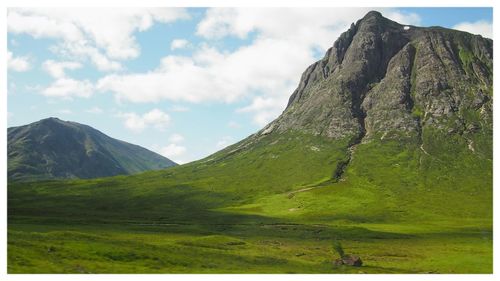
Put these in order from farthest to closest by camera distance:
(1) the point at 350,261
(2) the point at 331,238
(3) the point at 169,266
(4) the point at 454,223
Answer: (4) the point at 454,223 → (2) the point at 331,238 → (1) the point at 350,261 → (3) the point at 169,266

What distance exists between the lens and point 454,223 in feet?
603

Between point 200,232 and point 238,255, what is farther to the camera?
point 200,232

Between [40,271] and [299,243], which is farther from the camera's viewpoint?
[299,243]

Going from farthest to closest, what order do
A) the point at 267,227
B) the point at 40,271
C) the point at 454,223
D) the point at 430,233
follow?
the point at 454,223, the point at 267,227, the point at 430,233, the point at 40,271

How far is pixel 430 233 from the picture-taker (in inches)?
6240

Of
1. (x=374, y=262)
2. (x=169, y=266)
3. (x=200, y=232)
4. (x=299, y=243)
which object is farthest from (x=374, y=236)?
(x=169, y=266)

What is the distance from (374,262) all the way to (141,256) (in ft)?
174

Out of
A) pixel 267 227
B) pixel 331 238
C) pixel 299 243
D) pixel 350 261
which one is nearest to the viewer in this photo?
pixel 350 261

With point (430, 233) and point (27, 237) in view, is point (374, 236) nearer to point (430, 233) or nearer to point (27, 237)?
point (430, 233)

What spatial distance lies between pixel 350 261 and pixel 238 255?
25.3 metres

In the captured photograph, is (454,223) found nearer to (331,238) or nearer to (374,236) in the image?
(374,236)

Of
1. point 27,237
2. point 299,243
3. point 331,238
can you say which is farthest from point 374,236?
point 27,237
